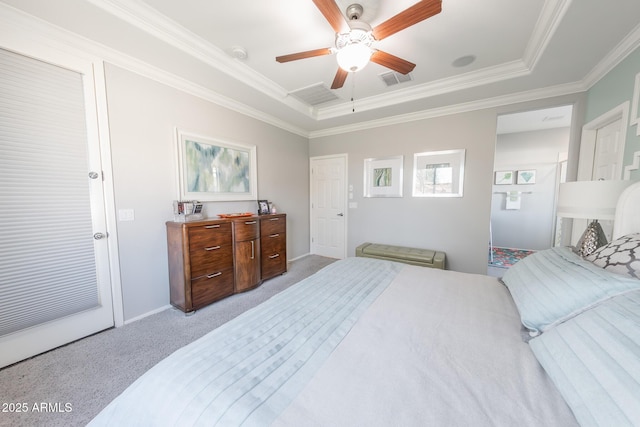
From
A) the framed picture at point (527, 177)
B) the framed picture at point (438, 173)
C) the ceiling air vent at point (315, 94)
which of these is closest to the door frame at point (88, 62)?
the ceiling air vent at point (315, 94)

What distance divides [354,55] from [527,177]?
5201mm

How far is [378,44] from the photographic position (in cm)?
225

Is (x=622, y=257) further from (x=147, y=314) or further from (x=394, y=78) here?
(x=147, y=314)

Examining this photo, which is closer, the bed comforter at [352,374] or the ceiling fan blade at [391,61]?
the bed comforter at [352,374]

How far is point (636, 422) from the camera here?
51 centimetres

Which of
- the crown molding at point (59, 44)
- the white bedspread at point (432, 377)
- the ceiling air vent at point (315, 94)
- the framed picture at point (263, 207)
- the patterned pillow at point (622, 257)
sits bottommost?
the white bedspread at point (432, 377)

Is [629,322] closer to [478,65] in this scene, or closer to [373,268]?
[373,268]

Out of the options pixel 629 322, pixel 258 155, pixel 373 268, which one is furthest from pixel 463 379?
pixel 258 155

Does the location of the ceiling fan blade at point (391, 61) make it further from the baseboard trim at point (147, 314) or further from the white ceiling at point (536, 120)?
the baseboard trim at point (147, 314)

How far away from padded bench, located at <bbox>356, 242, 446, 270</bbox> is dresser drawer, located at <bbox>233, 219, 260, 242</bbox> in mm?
1637

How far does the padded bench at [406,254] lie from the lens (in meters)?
3.12

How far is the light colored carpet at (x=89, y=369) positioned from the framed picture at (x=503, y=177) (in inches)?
228

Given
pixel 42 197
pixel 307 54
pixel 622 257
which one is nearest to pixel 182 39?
pixel 307 54

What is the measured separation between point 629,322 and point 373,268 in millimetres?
1350
